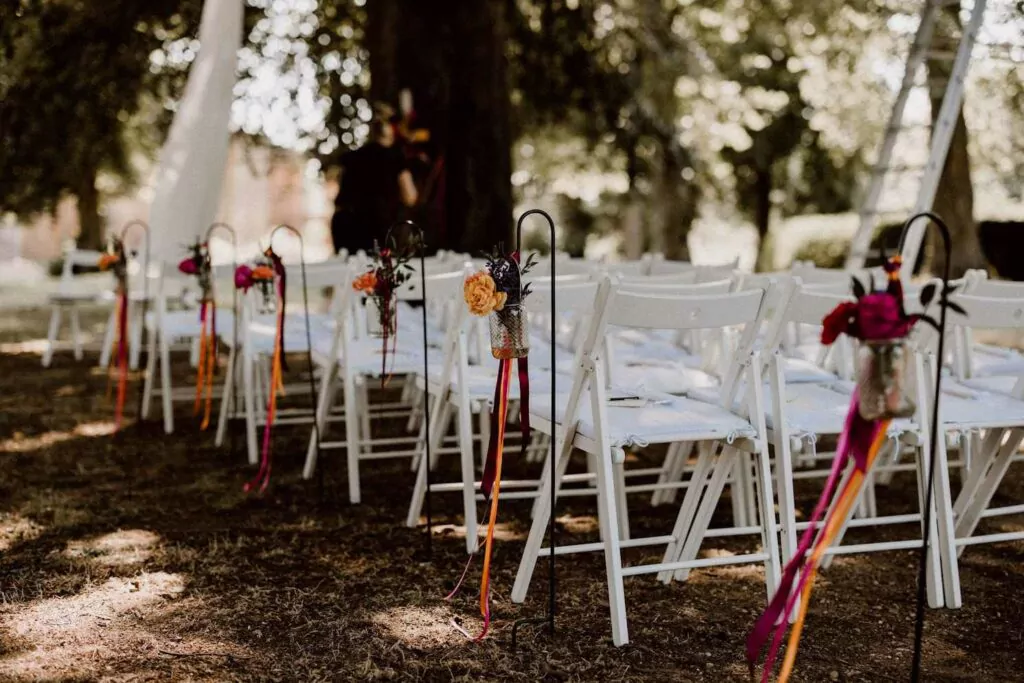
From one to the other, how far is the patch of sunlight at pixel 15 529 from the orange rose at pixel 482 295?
2162 millimetres

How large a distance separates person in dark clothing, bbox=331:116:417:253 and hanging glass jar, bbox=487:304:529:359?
5643 mm

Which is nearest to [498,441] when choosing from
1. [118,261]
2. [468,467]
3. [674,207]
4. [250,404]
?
[468,467]

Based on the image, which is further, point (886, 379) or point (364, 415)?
point (364, 415)

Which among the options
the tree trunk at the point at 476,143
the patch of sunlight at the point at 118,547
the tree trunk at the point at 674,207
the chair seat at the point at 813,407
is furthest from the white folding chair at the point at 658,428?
the tree trunk at the point at 674,207

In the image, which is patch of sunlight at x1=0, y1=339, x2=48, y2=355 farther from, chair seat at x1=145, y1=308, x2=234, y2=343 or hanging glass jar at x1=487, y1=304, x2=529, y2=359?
hanging glass jar at x1=487, y1=304, x2=529, y2=359

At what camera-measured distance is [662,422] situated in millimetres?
3537

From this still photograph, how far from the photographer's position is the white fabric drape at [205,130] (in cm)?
805

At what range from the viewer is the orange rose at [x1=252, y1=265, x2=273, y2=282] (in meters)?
5.19

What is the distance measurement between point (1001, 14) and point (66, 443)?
7.31 m

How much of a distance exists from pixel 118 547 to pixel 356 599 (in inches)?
43.6

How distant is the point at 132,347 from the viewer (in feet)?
31.4

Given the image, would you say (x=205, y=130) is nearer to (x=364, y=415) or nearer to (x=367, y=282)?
(x=364, y=415)

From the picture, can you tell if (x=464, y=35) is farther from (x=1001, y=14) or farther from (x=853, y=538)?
(x=853, y=538)

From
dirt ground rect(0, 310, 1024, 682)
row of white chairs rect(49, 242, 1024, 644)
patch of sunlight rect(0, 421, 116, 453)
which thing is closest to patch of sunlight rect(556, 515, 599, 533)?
dirt ground rect(0, 310, 1024, 682)
